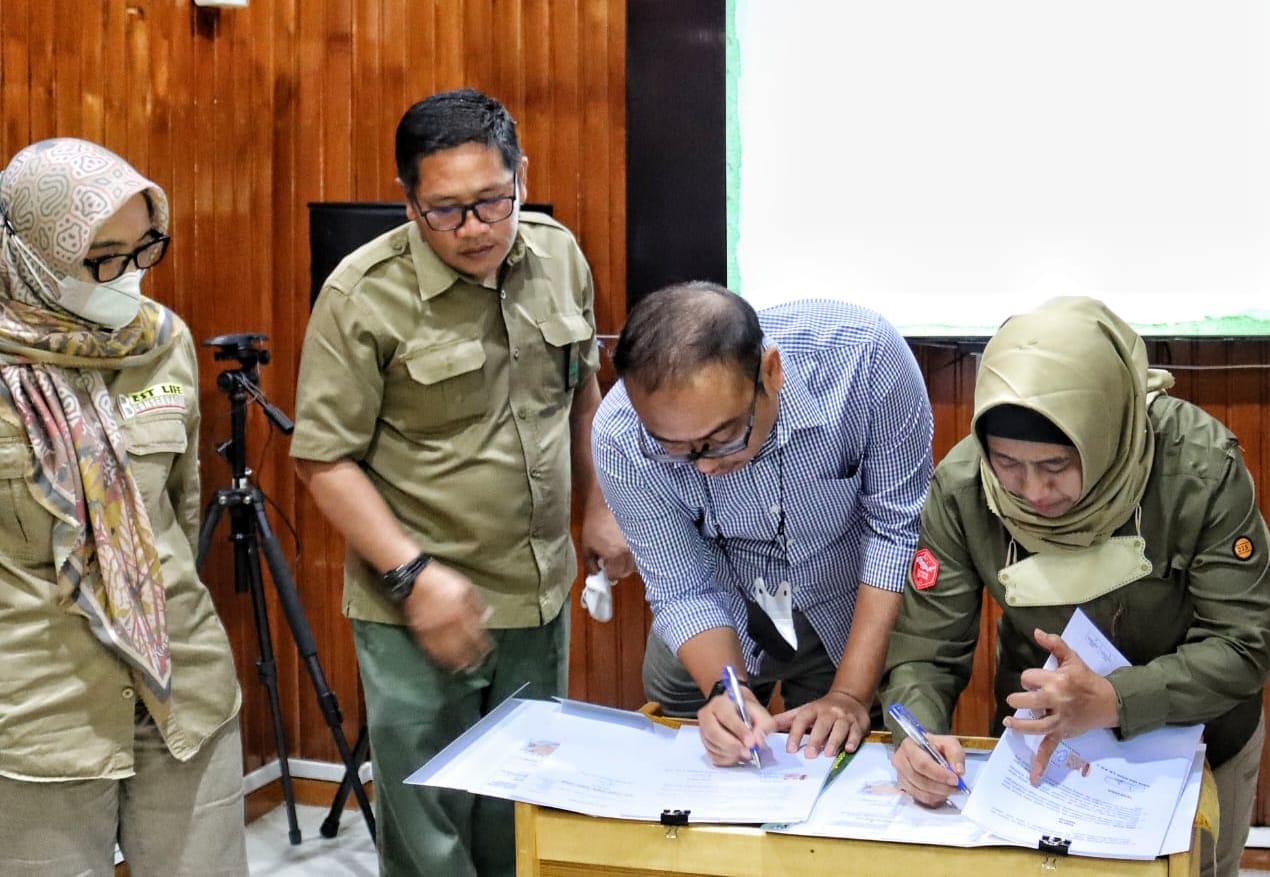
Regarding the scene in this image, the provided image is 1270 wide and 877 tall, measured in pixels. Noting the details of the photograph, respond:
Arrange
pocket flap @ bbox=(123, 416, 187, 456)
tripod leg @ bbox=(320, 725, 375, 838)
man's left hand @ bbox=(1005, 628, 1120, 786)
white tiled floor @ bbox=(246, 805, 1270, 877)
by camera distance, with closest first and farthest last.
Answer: man's left hand @ bbox=(1005, 628, 1120, 786) → pocket flap @ bbox=(123, 416, 187, 456) → tripod leg @ bbox=(320, 725, 375, 838) → white tiled floor @ bbox=(246, 805, 1270, 877)

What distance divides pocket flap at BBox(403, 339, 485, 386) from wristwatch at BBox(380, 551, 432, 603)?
30 centimetres

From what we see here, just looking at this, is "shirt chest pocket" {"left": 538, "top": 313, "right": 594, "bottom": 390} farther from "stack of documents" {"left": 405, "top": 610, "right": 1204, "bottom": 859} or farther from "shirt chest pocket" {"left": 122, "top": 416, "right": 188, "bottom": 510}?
"stack of documents" {"left": 405, "top": 610, "right": 1204, "bottom": 859}

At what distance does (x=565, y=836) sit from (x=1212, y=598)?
776 mm

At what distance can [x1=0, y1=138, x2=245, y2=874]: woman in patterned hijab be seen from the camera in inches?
71.0

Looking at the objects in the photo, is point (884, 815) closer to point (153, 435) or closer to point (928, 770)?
point (928, 770)

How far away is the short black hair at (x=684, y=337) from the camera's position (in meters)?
1.60

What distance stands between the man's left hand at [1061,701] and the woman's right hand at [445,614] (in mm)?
902

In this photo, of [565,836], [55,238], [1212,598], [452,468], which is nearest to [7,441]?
[55,238]

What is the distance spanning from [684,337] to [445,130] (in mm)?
672

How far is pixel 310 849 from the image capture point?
337 cm

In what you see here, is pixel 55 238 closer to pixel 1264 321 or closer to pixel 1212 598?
pixel 1212 598

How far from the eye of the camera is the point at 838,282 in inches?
122

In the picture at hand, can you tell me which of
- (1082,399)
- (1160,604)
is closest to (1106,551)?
(1160,604)

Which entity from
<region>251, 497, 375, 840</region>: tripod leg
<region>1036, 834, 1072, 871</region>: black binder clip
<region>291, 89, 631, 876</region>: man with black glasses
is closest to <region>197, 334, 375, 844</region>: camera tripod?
<region>251, 497, 375, 840</region>: tripod leg
